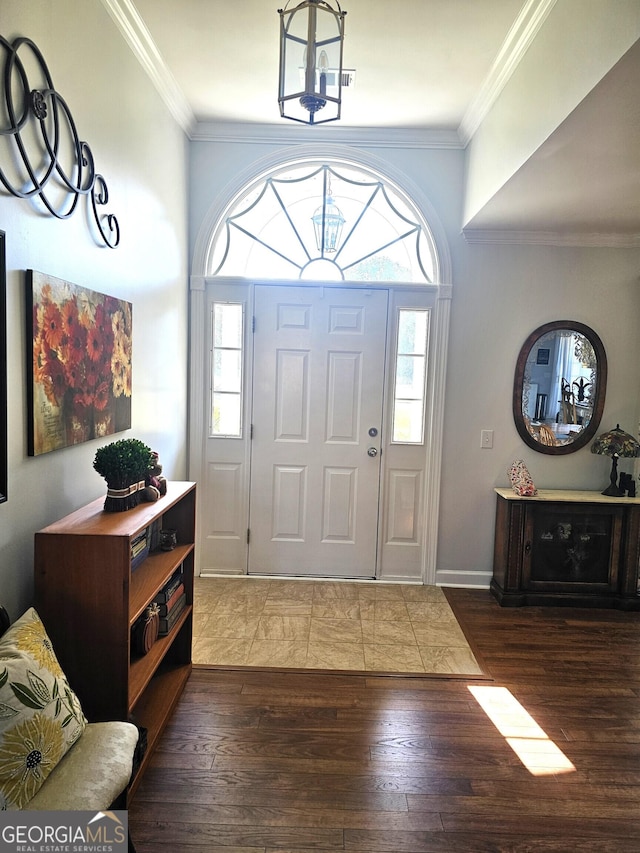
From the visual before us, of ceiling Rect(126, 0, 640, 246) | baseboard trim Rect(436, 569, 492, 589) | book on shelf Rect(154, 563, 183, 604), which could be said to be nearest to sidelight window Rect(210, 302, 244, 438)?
ceiling Rect(126, 0, 640, 246)

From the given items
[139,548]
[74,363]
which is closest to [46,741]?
[139,548]

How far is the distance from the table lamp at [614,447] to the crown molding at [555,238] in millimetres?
1215

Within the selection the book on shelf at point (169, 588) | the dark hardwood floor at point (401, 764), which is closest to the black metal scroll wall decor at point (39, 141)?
the book on shelf at point (169, 588)

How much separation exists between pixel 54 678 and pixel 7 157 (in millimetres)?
1432

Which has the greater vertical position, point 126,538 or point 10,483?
point 10,483

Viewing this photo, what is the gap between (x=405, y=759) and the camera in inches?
84.4

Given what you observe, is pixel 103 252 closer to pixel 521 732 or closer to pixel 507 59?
pixel 507 59

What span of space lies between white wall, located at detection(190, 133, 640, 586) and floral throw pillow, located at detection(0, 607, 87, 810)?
2.85 m

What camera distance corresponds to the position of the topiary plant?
1999 millimetres

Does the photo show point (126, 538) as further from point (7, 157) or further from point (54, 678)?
point (7, 157)

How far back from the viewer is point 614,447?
3.61m

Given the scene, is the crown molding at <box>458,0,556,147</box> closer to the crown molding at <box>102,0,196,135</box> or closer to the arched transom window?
the arched transom window

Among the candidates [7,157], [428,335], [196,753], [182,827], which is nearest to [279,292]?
[428,335]

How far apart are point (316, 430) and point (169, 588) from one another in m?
1.72
